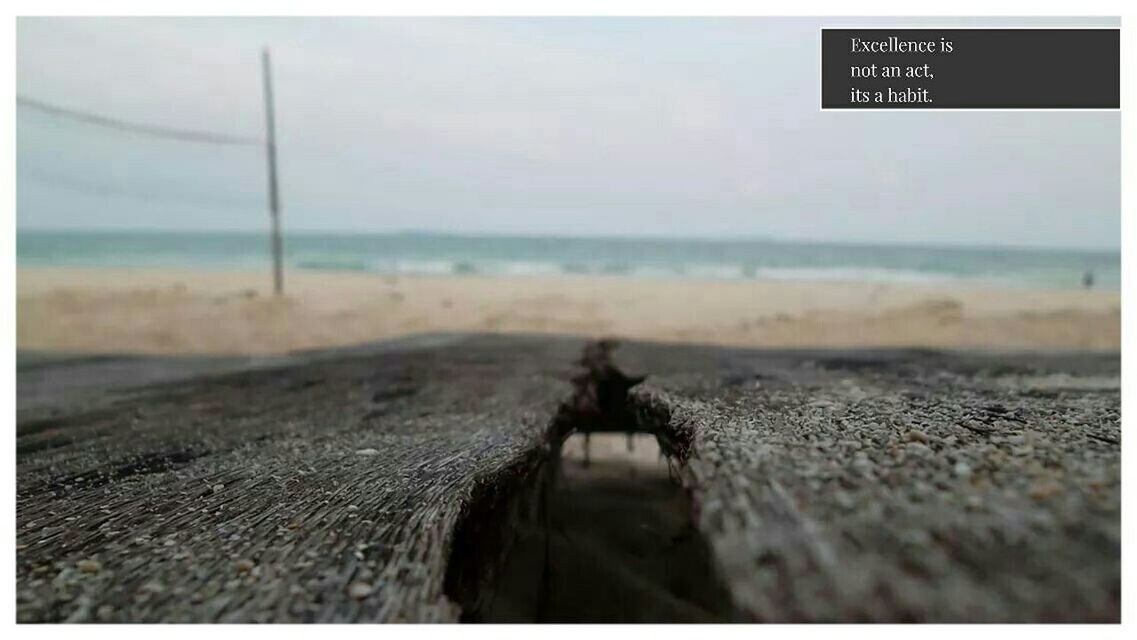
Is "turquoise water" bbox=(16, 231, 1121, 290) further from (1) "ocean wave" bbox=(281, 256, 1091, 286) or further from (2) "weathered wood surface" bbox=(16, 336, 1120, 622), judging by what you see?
(2) "weathered wood surface" bbox=(16, 336, 1120, 622)

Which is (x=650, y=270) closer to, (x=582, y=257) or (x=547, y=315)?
(x=582, y=257)

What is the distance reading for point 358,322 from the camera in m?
6.84

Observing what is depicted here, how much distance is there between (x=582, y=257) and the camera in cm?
1880

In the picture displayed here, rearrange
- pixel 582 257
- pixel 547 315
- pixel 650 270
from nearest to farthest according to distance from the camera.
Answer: pixel 547 315
pixel 650 270
pixel 582 257

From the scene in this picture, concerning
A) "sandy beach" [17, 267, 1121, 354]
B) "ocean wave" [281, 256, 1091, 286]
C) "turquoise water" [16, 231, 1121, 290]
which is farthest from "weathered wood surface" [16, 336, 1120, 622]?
"turquoise water" [16, 231, 1121, 290]

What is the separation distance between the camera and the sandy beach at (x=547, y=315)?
19.0 feet

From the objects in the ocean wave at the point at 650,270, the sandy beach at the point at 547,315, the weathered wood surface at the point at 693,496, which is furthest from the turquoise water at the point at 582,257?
the weathered wood surface at the point at 693,496

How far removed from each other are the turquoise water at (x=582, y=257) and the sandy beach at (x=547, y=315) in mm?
3897

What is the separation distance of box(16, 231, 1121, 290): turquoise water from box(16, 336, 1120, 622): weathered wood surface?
12.2m

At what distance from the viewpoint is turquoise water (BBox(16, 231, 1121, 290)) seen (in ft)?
48.0

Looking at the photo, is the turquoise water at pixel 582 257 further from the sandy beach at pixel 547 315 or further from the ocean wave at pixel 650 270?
the sandy beach at pixel 547 315

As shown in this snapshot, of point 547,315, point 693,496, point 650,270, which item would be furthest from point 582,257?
point 693,496

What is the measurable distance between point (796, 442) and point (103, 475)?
1.37 meters

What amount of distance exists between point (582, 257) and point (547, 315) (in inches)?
447
